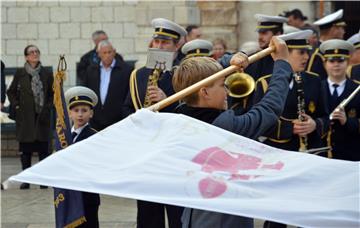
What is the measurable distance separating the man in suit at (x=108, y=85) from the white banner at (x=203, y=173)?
23.3ft

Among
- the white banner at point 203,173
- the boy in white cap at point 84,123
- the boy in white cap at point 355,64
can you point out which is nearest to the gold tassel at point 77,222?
the boy in white cap at point 84,123

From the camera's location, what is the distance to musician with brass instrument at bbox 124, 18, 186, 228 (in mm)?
8273

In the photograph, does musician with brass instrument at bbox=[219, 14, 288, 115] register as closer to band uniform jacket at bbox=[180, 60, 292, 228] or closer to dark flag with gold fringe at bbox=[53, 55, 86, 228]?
dark flag with gold fringe at bbox=[53, 55, 86, 228]

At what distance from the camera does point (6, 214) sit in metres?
11.0

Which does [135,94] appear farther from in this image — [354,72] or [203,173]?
[203,173]

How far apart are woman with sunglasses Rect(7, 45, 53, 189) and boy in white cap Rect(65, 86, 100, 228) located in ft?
18.3

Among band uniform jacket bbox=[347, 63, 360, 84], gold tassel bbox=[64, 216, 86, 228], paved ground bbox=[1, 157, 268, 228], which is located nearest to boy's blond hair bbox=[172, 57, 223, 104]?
gold tassel bbox=[64, 216, 86, 228]

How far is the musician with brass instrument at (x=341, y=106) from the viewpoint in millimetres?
9570

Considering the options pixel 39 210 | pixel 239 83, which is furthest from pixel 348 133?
pixel 39 210

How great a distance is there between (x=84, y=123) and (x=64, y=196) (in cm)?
88

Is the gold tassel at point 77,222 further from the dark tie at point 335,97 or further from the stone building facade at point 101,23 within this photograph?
the stone building facade at point 101,23

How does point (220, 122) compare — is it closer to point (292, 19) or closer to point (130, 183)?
point (130, 183)

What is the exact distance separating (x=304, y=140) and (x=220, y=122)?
12.1ft

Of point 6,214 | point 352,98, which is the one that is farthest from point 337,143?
point 6,214
